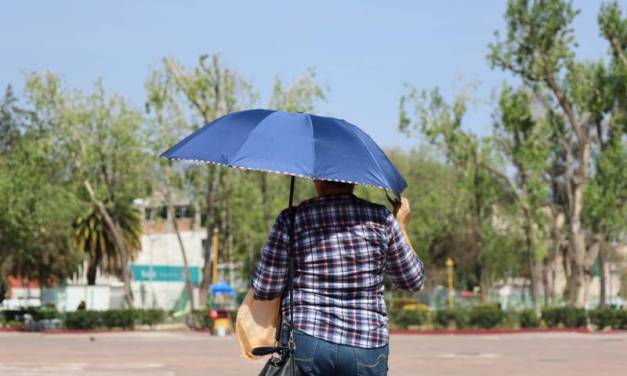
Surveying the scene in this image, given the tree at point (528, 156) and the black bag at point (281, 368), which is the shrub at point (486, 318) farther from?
the black bag at point (281, 368)

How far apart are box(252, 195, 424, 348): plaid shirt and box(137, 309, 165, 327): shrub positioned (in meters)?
42.9

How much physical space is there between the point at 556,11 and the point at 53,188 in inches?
885


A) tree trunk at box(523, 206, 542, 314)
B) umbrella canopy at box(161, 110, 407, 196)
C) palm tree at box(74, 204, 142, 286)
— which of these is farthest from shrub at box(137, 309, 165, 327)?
umbrella canopy at box(161, 110, 407, 196)

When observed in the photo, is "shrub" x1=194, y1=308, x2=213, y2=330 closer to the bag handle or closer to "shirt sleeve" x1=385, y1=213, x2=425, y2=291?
"shirt sleeve" x1=385, y1=213, x2=425, y2=291

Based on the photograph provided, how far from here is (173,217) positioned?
173ft

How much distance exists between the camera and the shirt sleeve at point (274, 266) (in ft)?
17.0

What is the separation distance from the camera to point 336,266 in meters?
5.12

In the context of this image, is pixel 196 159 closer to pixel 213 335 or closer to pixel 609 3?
pixel 213 335

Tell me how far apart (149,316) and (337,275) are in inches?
1708

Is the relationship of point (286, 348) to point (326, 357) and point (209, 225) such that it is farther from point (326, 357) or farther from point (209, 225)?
point (209, 225)

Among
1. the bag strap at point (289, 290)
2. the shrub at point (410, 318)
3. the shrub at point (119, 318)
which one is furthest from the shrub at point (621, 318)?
the bag strap at point (289, 290)

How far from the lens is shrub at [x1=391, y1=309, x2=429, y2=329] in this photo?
46431 millimetres

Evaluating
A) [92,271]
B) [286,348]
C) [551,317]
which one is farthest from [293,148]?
[92,271]

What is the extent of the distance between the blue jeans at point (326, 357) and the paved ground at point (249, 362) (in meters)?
14.6
